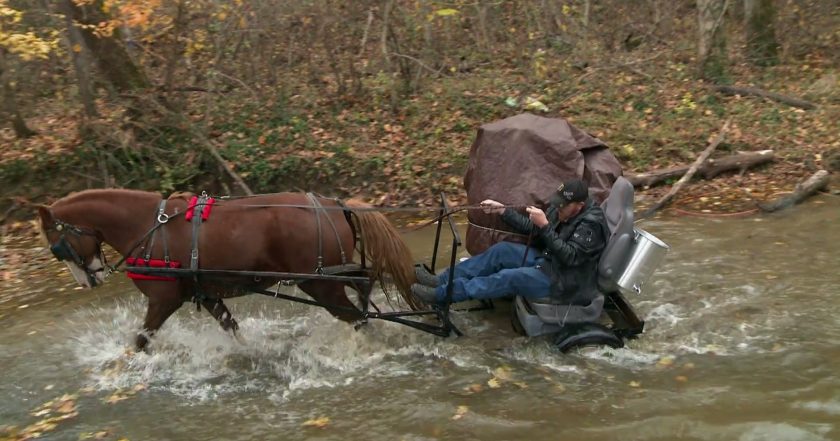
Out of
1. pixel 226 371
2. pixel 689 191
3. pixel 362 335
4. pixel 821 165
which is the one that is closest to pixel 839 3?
pixel 821 165

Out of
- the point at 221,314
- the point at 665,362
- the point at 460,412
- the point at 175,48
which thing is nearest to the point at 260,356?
→ the point at 221,314

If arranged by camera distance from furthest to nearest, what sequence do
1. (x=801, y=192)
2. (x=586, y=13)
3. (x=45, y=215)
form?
(x=586, y=13), (x=801, y=192), (x=45, y=215)

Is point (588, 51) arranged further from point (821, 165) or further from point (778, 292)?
point (778, 292)

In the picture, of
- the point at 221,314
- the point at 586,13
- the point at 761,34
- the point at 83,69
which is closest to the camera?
the point at 221,314

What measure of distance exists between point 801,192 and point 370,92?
7937 mm

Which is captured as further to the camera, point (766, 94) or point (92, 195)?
point (766, 94)

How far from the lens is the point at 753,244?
781 centimetres

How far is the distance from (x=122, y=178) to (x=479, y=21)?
833 centimetres

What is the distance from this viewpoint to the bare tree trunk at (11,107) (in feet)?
35.0

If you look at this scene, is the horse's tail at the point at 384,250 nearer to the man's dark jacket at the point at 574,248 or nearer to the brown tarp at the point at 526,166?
the brown tarp at the point at 526,166

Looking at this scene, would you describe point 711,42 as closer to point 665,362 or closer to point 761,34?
point 761,34

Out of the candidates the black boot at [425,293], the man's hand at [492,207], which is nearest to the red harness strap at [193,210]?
the black boot at [425,293]

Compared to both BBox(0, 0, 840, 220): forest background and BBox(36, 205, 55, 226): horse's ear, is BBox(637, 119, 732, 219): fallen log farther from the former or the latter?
BBox(36, 205, 55, 226): horse's ear

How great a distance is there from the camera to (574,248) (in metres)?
5.00
